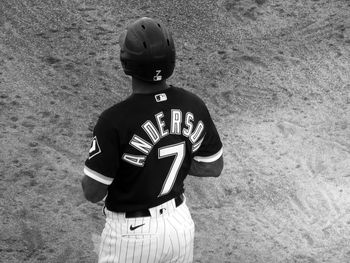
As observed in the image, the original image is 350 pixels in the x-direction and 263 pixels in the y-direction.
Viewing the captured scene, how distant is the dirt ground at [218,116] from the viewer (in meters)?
5.92

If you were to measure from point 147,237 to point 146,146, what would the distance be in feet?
1.52

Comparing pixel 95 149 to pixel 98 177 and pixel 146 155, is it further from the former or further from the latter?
pixel 146 155

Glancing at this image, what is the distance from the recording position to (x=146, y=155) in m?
3.57

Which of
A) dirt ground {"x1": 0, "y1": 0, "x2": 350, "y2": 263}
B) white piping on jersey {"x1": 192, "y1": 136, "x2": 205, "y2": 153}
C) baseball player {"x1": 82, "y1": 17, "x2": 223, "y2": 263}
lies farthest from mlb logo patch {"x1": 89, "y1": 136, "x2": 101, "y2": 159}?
dirt ground {"x1": 0, "y1": 0, "x2": 350, "y2": 263}

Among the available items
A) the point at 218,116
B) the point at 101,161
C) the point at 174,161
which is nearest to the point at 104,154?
the point at 101,161

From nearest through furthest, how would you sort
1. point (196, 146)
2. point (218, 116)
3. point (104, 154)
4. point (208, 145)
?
point (104, 154), point (196, 146), point (208, 145), point (218, 116)

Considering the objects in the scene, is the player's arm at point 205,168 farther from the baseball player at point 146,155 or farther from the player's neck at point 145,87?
the player's neck at point 145,87

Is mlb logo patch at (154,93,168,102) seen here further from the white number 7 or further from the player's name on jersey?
the white number 7

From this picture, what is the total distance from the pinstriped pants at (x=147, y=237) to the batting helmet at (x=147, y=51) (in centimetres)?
69

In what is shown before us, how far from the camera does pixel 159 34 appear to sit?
3.56 metres

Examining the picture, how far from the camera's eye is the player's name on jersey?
353 centimetres

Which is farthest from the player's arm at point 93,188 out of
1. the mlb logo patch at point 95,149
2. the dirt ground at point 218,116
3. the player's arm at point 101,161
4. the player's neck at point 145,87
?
the dirt ground at point 218,116

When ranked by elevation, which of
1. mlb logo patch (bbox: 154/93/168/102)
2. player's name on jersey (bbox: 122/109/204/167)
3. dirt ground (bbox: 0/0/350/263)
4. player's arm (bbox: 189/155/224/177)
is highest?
mlb logo patch (bbox: 154/93/168/102)

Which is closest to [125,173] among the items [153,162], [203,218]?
[153,162]
